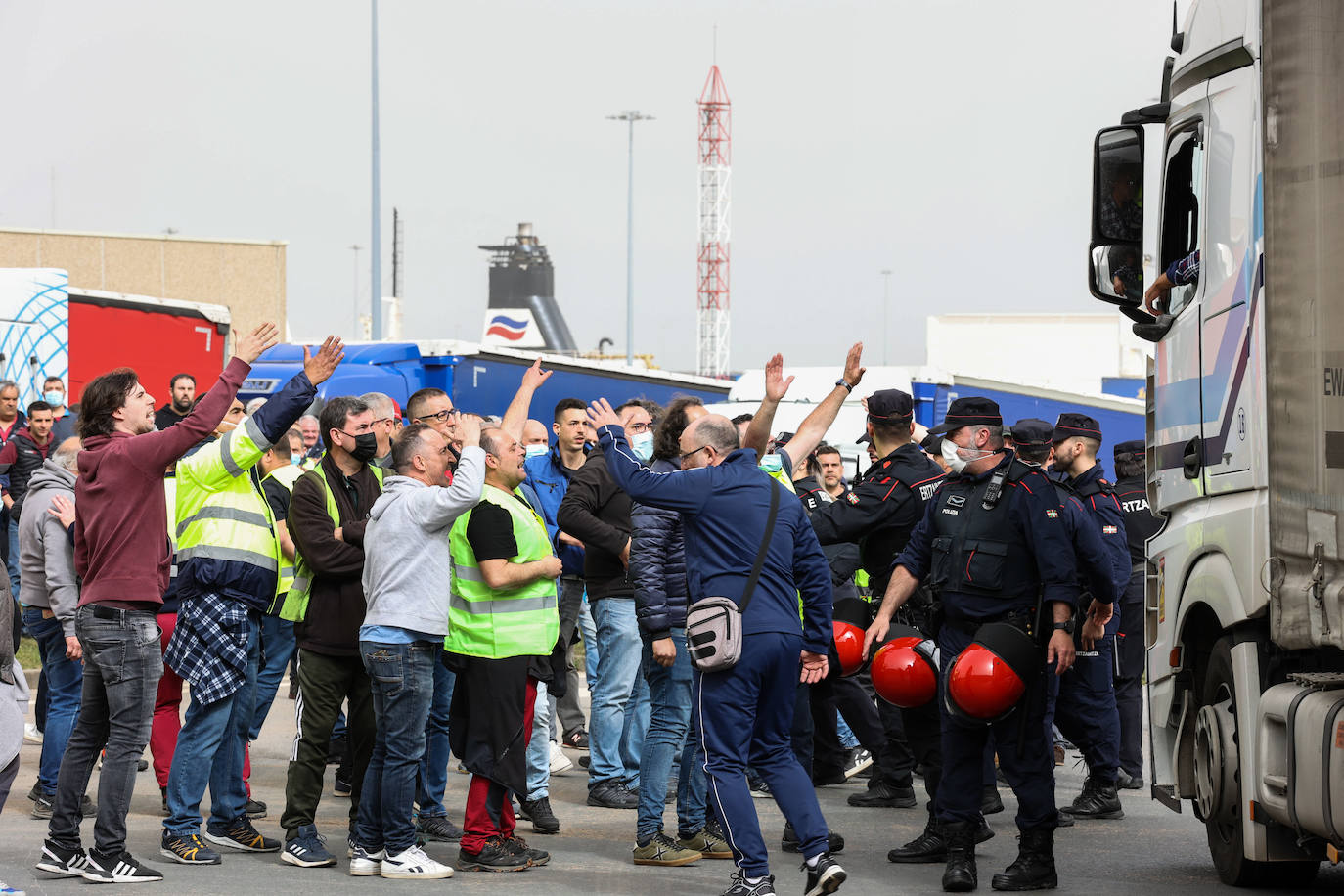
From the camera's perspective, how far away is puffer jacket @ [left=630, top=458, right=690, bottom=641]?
24.7 feet

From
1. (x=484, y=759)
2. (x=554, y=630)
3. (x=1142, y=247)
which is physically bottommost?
(x=484, y=759)

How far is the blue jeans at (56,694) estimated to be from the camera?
8320mm

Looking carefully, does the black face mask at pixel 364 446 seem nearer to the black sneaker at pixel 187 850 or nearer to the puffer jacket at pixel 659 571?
the puffer jacket at pixel 659 571

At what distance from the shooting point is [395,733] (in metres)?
6.92

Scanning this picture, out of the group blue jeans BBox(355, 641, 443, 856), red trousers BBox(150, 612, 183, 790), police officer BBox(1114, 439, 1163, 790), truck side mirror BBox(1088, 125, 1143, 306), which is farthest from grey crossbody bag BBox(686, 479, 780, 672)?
police officer BBox(1114, 439, 1163, 790)

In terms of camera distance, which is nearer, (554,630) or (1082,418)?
(554,630)

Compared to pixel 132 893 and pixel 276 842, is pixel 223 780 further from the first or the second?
pixel 132 893

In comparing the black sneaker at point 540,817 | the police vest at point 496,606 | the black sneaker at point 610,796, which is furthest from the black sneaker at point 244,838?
the black sneaker at point 610,796

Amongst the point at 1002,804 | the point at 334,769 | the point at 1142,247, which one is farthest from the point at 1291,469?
the point at 334,769

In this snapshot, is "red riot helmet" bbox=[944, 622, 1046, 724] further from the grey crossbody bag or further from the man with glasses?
the man with glasses

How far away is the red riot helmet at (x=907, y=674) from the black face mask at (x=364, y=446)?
259 cm

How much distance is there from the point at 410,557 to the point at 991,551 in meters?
2.51

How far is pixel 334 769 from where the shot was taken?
1023 centimetres

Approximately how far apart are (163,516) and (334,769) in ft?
12.3
